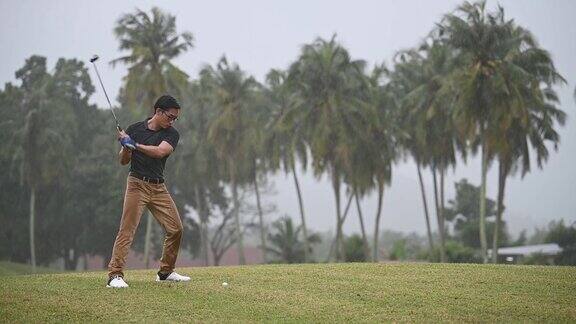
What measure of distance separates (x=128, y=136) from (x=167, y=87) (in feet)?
117

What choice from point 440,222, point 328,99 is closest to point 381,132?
point 328,99

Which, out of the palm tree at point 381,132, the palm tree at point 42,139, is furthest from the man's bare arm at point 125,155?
the palm tree at point 42,139

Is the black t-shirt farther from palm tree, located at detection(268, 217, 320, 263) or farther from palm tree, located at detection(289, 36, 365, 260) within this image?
palm tree, located at detection(268, 217, 320, 263)

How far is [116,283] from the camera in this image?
30.4 ft

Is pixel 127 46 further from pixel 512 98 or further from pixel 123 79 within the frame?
pixel 512 98

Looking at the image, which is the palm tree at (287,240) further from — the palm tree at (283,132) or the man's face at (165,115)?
the man's face at (165,115)

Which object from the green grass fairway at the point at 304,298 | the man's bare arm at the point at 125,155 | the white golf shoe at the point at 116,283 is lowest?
the green grass fairway at the point at 304,298

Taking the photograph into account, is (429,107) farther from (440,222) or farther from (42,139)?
(42,139)

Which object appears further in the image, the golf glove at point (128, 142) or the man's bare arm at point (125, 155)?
the man's bare arm at point (125, 155)

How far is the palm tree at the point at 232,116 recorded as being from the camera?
50.2 metres

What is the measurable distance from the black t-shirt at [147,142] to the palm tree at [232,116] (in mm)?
40279

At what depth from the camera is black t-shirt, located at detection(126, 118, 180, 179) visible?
367 inches

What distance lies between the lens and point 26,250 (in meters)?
60.5

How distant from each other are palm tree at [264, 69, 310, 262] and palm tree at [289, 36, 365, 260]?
71 cm
